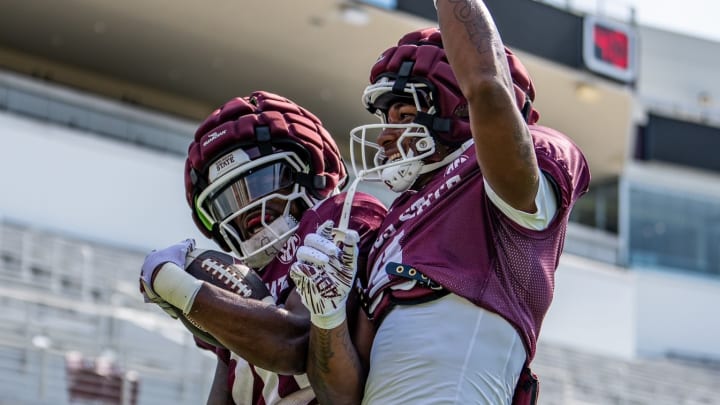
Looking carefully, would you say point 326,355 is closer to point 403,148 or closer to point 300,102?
point 403,148

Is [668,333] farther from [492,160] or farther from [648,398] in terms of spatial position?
[492,160]

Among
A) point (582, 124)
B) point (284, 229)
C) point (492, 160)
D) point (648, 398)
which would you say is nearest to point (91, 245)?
point (648, 398)

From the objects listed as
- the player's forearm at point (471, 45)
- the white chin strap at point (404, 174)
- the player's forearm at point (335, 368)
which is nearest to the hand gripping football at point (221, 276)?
the player's forearm at point (335, 368)

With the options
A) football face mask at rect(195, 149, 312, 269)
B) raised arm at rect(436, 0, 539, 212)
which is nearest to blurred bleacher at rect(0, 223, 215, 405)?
football face mask at rect(195, 149, 312, 269)

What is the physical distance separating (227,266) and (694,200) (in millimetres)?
17584

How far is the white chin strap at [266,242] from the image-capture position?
3.56 meters

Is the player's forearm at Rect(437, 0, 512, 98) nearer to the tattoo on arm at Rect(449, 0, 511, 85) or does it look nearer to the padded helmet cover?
the tattoo on arm at Rect(449, 0, 511, 85)

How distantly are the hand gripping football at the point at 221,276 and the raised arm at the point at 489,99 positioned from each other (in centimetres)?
73

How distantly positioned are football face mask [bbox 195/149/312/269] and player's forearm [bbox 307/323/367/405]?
683mm

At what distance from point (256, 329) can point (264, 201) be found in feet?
2.17

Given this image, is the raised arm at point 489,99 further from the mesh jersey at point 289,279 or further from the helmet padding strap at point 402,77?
the mesh jersey at point 289,279

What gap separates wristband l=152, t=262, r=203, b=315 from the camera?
3.01 metres

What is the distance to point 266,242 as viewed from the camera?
3.57 meters

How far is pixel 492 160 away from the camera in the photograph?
264cm
